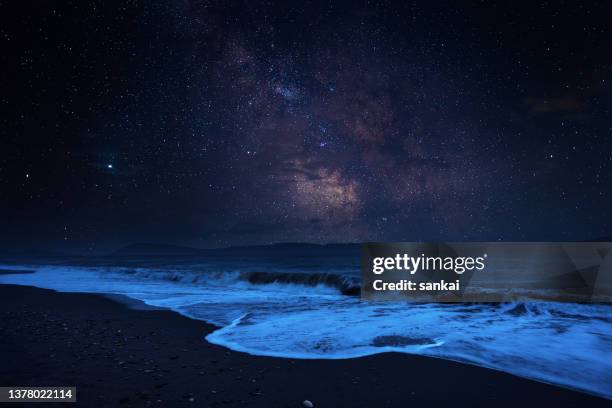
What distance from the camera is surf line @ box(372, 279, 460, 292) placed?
9.88 meters

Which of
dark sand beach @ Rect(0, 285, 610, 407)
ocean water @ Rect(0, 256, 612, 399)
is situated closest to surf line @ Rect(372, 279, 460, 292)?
ocean water @ Rect(0, 256, 612, 399)

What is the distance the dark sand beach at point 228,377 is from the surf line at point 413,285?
15.5 feet

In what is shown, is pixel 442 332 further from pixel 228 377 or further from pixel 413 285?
pixel 228 377

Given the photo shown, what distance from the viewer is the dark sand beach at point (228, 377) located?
3707mm

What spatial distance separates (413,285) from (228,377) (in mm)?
6649

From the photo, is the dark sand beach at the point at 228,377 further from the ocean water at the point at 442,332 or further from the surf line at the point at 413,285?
the surf line at the point at 413,285

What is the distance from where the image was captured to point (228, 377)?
4324 mm

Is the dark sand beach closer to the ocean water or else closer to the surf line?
the ocean water

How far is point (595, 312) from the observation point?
9516 millimetres

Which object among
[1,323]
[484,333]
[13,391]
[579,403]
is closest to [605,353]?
[484,333]

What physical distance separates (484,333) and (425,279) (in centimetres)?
314

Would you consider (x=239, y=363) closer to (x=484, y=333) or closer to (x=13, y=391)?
(x=13, y=391)

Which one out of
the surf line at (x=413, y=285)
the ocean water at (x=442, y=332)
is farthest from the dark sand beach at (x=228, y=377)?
the surf line at (x=413, y=285)

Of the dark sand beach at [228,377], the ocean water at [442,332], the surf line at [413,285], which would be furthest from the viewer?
the surf line at [413,285]
